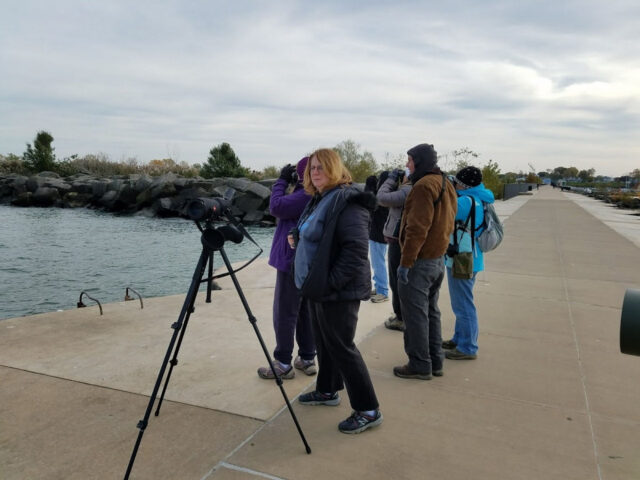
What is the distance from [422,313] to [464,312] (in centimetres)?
76

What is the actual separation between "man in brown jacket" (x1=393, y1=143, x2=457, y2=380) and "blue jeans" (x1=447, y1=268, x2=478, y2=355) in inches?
18.0

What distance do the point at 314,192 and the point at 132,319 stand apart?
3263 millimetres

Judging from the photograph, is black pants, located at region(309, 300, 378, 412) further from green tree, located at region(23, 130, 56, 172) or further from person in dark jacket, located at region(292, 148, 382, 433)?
green tree, located at region(23, 130, 56, 172)

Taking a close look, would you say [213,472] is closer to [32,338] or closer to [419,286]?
[419,286]

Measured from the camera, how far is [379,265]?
21.5ft

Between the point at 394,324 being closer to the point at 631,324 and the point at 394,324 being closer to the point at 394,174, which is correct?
the point at 394,174

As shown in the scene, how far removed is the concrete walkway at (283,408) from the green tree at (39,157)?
57.7 m

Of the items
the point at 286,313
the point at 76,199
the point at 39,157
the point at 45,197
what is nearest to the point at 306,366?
the point at 286,313

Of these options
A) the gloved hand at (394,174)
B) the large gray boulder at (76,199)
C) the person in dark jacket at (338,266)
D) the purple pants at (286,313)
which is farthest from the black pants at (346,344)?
the large gray boulder at (76,199)

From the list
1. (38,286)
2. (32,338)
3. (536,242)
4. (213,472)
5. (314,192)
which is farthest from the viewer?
(536,242)

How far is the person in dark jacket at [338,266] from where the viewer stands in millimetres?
2973

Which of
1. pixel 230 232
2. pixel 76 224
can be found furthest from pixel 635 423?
pixel 76 224

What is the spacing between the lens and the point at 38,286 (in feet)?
39.5

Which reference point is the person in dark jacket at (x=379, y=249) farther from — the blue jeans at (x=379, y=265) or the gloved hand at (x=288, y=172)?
the gloved hand at (x=288, y=172)
